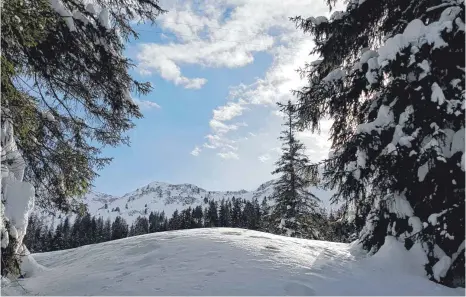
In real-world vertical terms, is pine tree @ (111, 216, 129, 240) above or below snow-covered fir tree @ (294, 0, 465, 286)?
above

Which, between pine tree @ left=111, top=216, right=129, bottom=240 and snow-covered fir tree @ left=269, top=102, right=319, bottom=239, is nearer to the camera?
snow-covered fir tree @ left=269, top=102, right=319, bottom=239

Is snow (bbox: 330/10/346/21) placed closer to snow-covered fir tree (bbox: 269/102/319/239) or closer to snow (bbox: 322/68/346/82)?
snow (bbox: 322/68/346/82)

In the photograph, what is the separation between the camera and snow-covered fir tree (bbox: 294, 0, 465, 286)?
14.7 feet

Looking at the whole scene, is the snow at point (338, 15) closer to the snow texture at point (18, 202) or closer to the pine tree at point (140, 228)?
the snow texture at point (18, 202)

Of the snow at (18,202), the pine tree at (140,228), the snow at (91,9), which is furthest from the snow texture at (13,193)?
the pine tree at (140,228)

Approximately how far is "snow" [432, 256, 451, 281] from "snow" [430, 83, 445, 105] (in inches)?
79.8

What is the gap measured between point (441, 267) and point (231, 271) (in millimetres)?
2718

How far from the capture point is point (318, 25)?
6.96m

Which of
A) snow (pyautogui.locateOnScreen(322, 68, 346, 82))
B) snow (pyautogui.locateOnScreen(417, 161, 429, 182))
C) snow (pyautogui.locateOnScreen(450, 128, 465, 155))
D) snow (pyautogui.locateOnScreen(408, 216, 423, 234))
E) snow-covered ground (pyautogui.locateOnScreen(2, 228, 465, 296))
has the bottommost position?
snow-covered ground (pyautogui.locateOnScreen(2, 228, 465, 296))

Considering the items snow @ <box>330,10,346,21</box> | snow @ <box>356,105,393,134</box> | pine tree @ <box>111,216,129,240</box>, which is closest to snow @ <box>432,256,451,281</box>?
snow @ <box>356,105,393,134</box>

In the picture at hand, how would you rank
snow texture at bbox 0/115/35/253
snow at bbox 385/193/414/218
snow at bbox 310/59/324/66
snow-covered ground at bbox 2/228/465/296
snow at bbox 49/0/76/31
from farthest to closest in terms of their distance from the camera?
1. snow at bbox 310/59/324/66
2. snow at bbox 49/0/76/31
3. snow at bbox 385/193/414/218
4. snow texture at bbox 0/115/35/253
5. snow-covered ground at bbox 2/228/465/296

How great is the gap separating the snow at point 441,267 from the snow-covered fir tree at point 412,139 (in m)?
0.01

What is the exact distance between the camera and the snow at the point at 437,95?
4.42 metres

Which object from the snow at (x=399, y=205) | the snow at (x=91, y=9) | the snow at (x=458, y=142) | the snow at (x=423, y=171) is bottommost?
the snow at (x=399, y=205)
